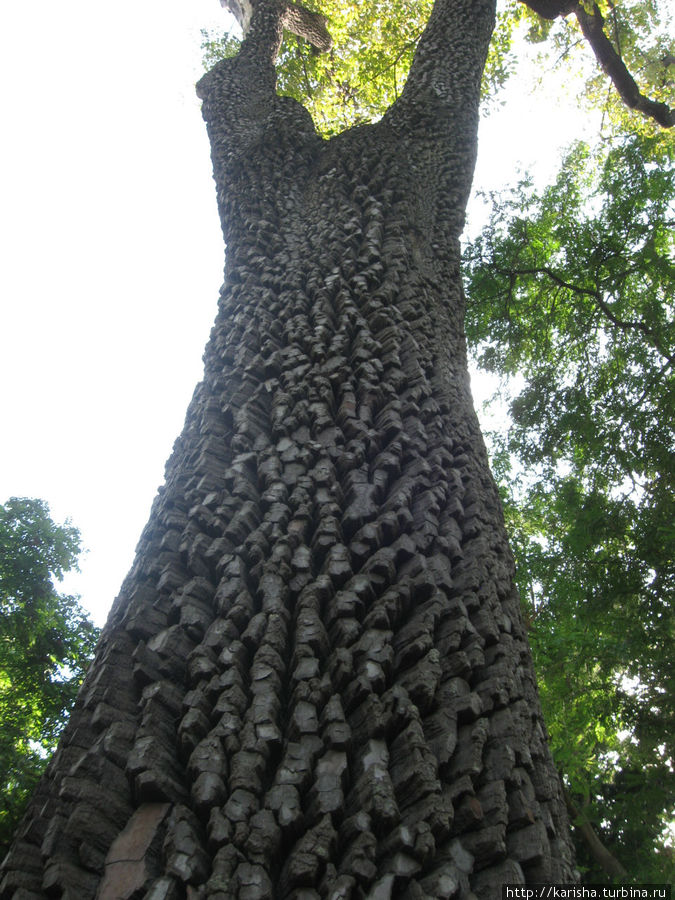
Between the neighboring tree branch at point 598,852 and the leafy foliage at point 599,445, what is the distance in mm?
261

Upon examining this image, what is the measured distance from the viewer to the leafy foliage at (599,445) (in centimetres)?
751

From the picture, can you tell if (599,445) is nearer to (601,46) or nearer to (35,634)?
(601,46)

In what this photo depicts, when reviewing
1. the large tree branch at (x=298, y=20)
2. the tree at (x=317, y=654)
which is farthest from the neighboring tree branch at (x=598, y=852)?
the large tree branch at (x=298, y=20)

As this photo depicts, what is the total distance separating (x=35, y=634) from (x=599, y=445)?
22.9ft

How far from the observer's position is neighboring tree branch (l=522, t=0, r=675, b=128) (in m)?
7.73

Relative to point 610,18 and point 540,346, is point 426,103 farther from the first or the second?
point 610,18

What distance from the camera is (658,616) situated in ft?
24.3

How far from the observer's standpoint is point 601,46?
855 cm

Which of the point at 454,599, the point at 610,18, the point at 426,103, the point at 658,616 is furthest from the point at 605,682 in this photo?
the point at 610,18

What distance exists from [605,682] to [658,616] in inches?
40.7

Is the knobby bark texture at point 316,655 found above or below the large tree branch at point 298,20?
below

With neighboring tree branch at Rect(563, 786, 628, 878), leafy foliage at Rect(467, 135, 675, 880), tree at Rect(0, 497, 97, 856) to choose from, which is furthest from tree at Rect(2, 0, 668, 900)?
neighboring tree branch at Rect(563, 786, 628, 878)

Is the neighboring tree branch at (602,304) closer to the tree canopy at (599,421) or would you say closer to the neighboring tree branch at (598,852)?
the tree canopy at (599,421)

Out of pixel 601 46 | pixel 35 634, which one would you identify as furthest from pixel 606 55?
pixel 35 634
